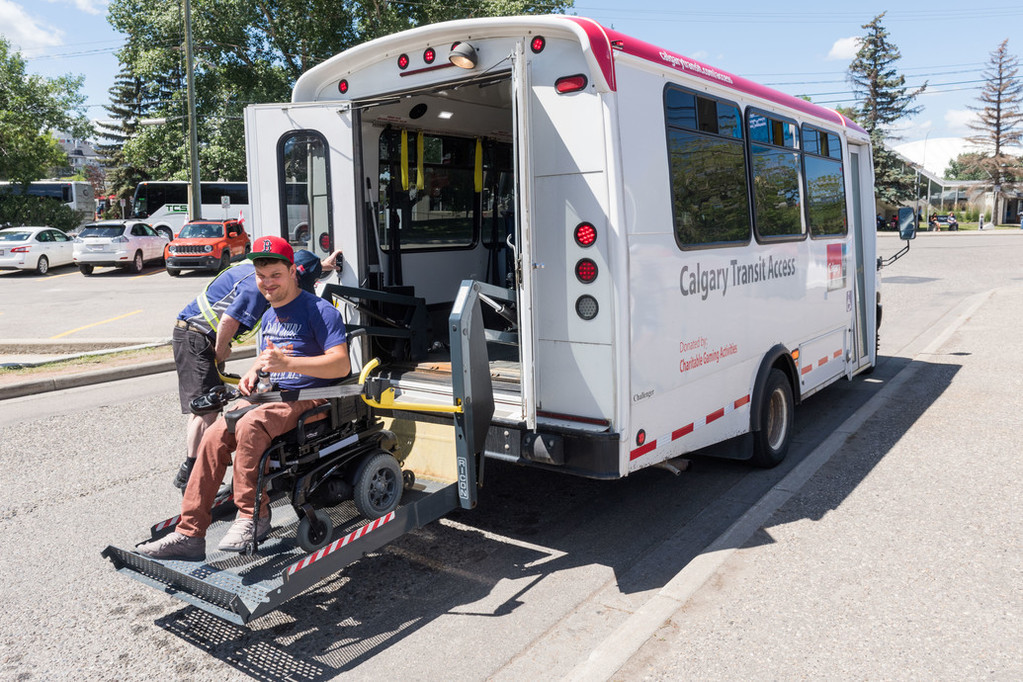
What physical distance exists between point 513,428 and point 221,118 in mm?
31779

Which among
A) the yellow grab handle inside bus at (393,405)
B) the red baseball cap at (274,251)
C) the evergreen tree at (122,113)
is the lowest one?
the yellow grab handle inside bus at (393,405)

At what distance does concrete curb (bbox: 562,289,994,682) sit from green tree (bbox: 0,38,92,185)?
114 ft

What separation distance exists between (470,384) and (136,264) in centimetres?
2486

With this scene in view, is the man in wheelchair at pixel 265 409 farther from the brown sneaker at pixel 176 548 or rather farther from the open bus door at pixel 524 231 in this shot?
the open bus door at pixel 524 231

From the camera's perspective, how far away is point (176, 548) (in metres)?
3.82

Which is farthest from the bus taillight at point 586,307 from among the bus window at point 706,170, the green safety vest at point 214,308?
the green safety vest at point 214,308

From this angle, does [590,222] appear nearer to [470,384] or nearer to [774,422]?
[470,384]

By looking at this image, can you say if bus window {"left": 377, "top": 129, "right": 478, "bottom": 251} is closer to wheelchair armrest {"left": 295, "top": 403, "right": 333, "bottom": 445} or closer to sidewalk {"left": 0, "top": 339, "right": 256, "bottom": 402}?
wheelchair armrest {"left": 295, "top": 403, "right": 333, "bottom": 445}

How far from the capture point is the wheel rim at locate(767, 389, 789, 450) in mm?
6133

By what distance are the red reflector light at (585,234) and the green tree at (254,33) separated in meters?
21.2

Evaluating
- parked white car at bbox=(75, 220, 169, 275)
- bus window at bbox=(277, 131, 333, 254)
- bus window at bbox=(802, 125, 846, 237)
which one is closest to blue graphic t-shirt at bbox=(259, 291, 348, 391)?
bus window at bbox=(277, 131, 333, 254)

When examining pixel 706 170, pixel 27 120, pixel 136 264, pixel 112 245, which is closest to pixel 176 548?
pixel 706 170

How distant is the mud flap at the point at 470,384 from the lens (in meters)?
4.05

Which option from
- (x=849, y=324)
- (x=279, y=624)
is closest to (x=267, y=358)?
(x=279, y=624)
